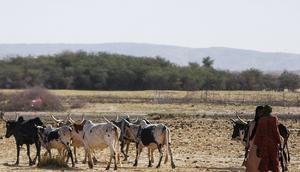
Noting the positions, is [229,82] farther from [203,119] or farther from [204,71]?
[203,119]

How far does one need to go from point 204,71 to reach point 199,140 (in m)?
77.6

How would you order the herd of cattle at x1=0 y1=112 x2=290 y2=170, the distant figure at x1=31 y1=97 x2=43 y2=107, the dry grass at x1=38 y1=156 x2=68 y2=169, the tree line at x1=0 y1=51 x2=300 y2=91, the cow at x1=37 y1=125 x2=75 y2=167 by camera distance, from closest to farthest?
the herd of cattle at x1=0 y1=112 x2=290 y2=170 → the dry grass at x1=38 y1=156 x2=68 y2=169 → the cow at x1=37 y1=125 x2=75 y2=167 → the distant figure at x1=31 y1=97 x2=43 y2=107 → the tree line at x1=0 y1=51 x2=300 y2=91

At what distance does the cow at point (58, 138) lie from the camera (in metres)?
25.2

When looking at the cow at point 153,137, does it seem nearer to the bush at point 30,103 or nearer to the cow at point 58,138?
the cow at point 58,138

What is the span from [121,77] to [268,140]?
88.0 metres

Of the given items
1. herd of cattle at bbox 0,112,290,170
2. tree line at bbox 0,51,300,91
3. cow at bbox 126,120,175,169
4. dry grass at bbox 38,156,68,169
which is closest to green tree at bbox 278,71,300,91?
tree line at bbox 0,51,300,91

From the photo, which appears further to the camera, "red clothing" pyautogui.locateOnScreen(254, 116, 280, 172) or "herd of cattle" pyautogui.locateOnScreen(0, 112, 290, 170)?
"herd of cattle" pyautogui.locateOnScreen(0, 112, 290, 170)

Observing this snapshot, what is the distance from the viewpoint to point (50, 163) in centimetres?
2506

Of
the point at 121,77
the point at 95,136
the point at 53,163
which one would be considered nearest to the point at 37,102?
the point at 53,163

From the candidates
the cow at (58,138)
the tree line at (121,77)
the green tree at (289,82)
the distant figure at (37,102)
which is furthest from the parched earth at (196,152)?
the green tree at (289,82)

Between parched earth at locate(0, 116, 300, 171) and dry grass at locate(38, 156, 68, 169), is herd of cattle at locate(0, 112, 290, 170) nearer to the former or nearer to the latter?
dry grass at locate(38, 156, 68, 169)

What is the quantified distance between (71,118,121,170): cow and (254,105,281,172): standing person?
7.19 meters

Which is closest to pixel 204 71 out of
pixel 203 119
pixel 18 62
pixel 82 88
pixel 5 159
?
pixel 82 88

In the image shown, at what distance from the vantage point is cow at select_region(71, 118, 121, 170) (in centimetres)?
2434
